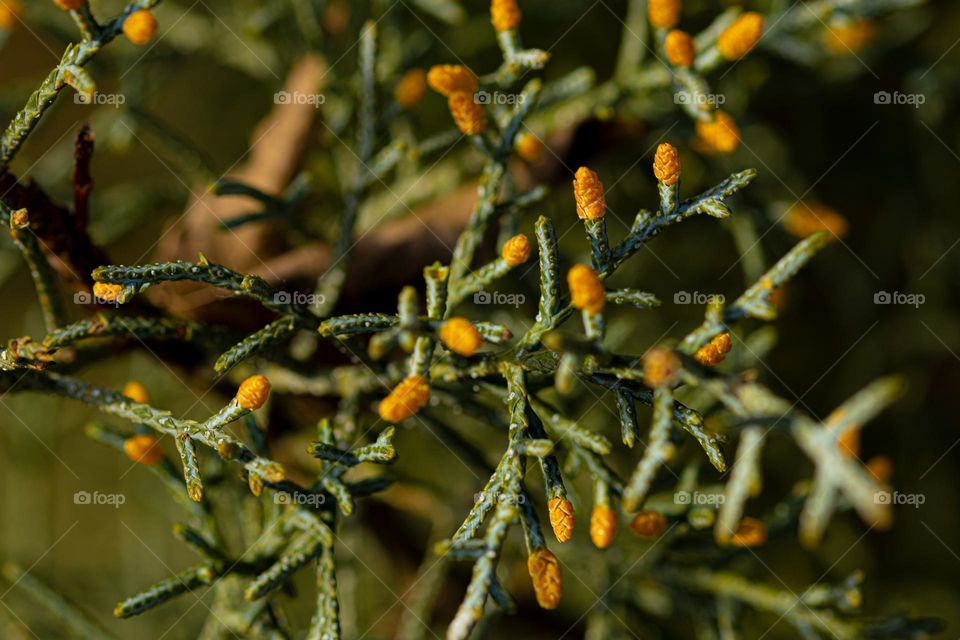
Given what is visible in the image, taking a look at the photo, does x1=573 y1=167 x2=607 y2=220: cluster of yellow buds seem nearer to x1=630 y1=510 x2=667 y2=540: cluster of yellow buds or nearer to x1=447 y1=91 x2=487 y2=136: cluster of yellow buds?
x1=447 y1=91 x2=487 y2=136: cluster of yellow buds

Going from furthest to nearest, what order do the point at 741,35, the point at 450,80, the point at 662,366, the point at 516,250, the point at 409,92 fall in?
the point at 409,92 < the point at 741,35 < the point at 450,80 < the point at 516,250 < the point at 662,366

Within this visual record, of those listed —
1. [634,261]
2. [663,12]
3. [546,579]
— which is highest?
[663,12]

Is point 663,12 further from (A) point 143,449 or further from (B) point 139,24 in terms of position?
(A) point 143,449

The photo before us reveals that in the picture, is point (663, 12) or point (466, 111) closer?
point (466, 111)

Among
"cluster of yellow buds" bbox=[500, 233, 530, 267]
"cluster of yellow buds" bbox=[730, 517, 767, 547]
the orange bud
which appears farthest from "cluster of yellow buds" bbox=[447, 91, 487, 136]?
"cluster of yellow buds" bbox=[730, 517, 767, 547]

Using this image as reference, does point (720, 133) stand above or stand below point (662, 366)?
above

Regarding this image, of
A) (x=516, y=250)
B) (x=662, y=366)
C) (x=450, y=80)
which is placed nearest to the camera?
(x=662, y=366)

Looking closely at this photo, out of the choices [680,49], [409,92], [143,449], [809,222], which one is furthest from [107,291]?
[809,222]
